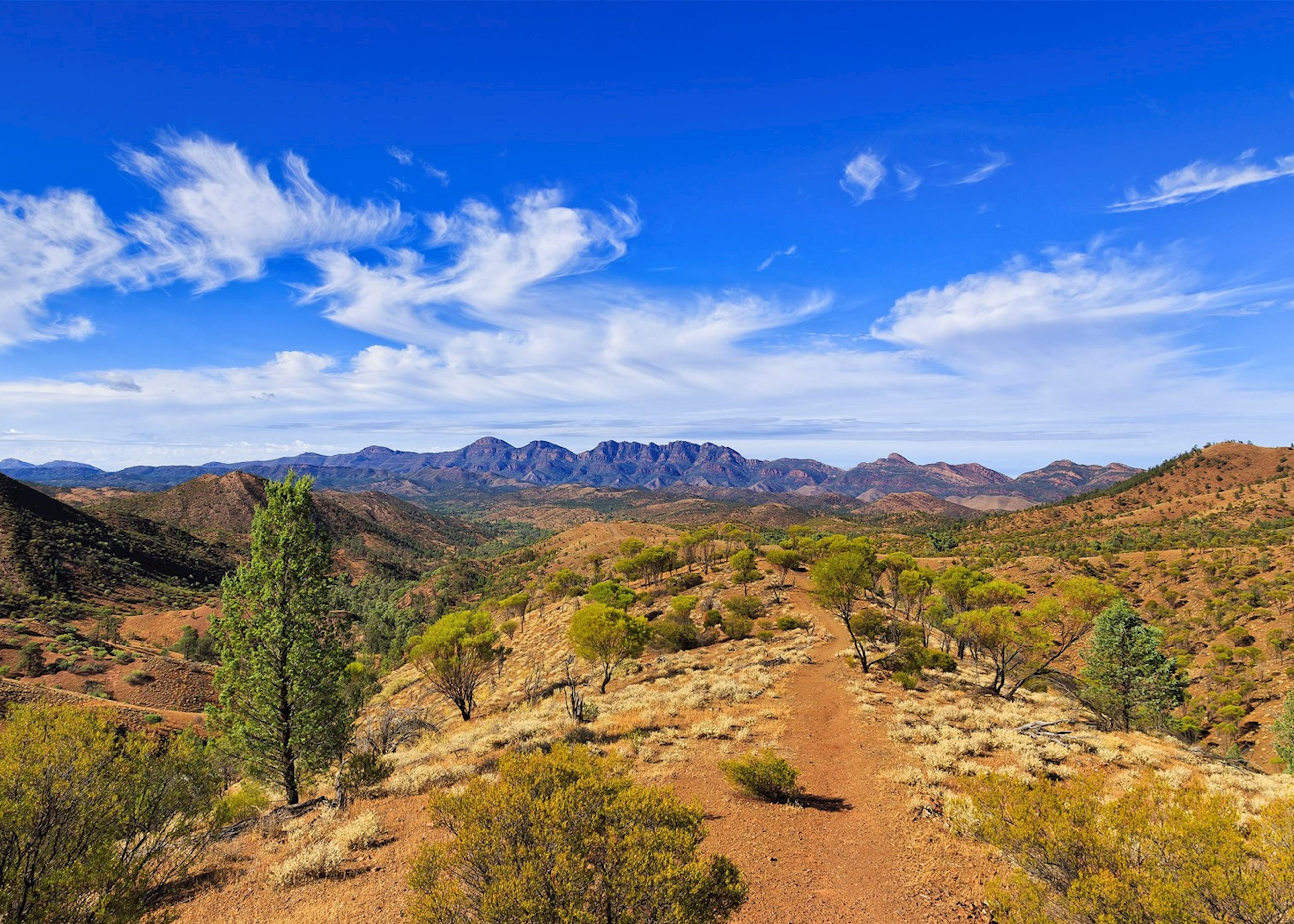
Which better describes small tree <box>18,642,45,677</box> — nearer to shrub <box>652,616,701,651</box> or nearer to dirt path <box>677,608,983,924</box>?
shrub <box>652,616,701,651</box>

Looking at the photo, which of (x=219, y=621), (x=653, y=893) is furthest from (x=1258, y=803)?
(x=219, y=621)

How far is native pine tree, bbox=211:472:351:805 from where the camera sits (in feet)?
48.2

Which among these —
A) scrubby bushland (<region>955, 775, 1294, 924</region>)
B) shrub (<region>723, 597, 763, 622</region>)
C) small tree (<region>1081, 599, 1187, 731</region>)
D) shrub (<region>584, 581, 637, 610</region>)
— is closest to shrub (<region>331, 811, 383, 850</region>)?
scrubby bushland (<region>955, 775, 1294, 924</region>)

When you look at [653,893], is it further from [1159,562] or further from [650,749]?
[1159,562]

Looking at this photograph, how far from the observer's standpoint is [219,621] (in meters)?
14.8

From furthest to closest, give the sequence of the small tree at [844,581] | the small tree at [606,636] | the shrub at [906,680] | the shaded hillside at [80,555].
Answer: the shaded hillside at [80,555] → the small tree at [844,581] → the small tree at [606,636] → the shrub at [906,680]

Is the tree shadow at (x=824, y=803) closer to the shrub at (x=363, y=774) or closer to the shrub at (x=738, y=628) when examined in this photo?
the shrub at (x=363, y=774)

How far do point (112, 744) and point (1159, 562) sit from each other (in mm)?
88427

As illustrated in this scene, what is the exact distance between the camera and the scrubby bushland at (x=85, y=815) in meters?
7.61

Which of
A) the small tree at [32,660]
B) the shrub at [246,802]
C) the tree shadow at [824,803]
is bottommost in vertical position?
the small tree at [32,660]

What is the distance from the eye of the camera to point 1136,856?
8141 mm

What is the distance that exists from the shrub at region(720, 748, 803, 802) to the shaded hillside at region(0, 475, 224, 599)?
4586 inches

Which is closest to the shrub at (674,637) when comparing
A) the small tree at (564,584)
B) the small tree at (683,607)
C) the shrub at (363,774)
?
the small tree at (683,607)

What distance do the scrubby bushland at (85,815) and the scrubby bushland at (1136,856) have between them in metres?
14.0
